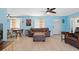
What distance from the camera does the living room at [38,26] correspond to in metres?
2.84

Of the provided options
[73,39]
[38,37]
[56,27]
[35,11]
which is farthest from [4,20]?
[73,39]

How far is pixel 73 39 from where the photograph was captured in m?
2.87

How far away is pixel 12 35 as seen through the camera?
113 inches

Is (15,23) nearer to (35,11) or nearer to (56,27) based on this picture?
(35,11)

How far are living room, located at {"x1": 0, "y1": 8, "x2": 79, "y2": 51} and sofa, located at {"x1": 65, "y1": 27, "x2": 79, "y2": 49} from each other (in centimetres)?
7

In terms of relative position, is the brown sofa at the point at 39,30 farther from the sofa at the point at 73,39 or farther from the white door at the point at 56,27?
the sofa at the point at 73,39

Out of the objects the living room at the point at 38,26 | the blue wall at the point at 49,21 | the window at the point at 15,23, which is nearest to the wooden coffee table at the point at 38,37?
the living room at the point at 38,26

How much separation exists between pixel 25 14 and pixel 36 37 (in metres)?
0.57

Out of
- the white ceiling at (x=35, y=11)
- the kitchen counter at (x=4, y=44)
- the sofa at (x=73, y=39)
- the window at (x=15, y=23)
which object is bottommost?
the kitchen counter at (x=4, y=44)

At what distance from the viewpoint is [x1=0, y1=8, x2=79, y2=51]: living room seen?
284 centimetres

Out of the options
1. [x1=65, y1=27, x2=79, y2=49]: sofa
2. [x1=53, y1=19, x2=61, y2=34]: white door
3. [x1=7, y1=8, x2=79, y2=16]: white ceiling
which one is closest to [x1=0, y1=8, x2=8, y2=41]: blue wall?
[x1=7, y1=8, x2=79, y2=16]: white ceiling

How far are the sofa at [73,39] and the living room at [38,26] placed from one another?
0.07m
